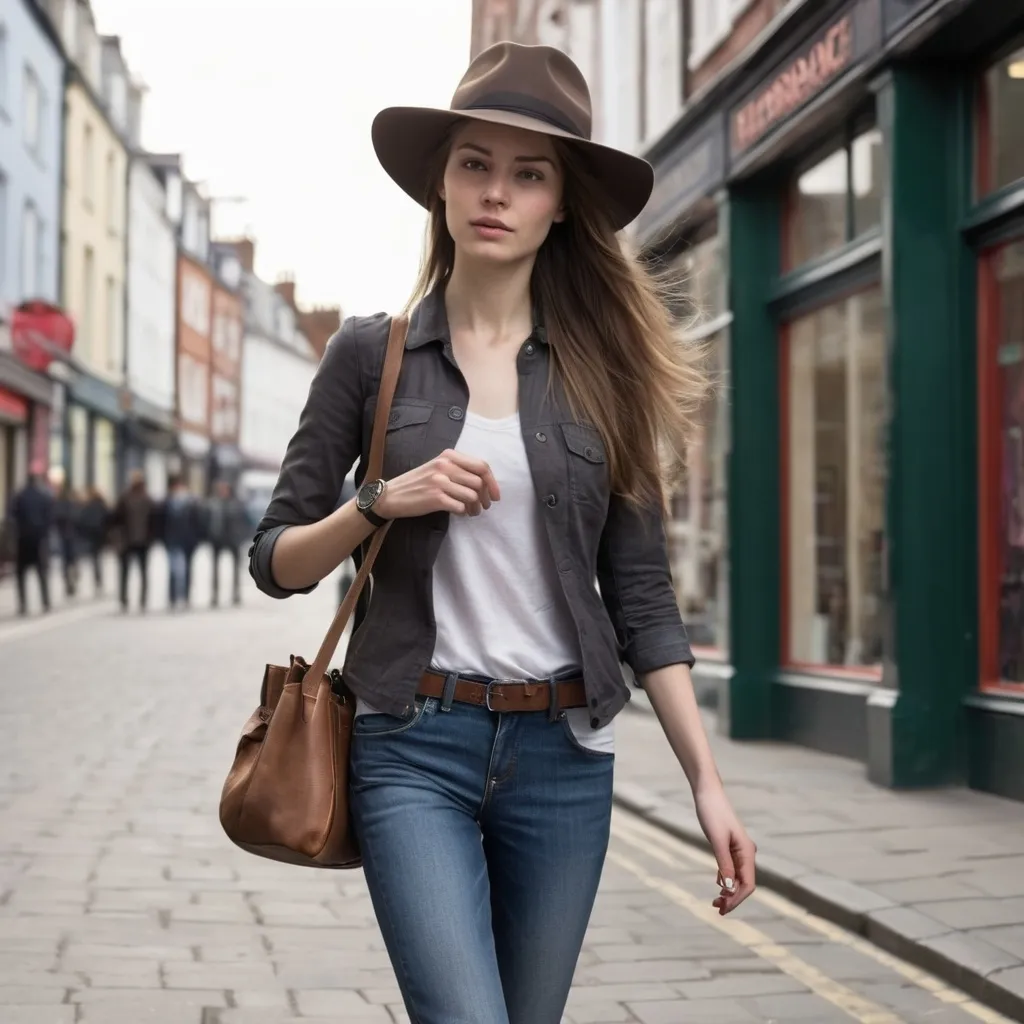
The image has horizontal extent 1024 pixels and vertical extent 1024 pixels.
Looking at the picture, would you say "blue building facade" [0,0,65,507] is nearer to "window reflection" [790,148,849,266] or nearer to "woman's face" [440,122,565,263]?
"window reflection" [790,148,849,266]

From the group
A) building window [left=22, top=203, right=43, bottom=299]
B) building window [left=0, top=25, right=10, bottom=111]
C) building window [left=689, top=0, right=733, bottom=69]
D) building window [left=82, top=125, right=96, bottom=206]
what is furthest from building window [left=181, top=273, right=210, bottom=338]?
building window [left=689, top=0, right=733, bottom=69]

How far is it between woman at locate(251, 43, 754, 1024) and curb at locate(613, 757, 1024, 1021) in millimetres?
2431

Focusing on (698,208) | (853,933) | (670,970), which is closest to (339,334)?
(670,970)

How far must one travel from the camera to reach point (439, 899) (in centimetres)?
229

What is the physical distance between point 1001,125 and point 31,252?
87.9 ft

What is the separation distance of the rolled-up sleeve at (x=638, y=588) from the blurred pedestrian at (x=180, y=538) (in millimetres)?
21060

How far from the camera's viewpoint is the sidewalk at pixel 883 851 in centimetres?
506

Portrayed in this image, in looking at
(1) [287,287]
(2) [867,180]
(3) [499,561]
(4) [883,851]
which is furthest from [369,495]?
(1) [287,287]

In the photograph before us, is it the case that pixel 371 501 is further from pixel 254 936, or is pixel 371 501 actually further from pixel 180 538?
pixel 180 538

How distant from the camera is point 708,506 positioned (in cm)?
1255

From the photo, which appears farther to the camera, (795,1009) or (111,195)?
(111,195)

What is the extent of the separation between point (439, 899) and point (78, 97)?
37.3m

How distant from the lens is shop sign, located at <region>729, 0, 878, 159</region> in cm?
866

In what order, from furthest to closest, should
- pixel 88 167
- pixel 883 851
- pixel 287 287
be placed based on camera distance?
pixel 287 287, pixel 88 167, pixel 883 851
